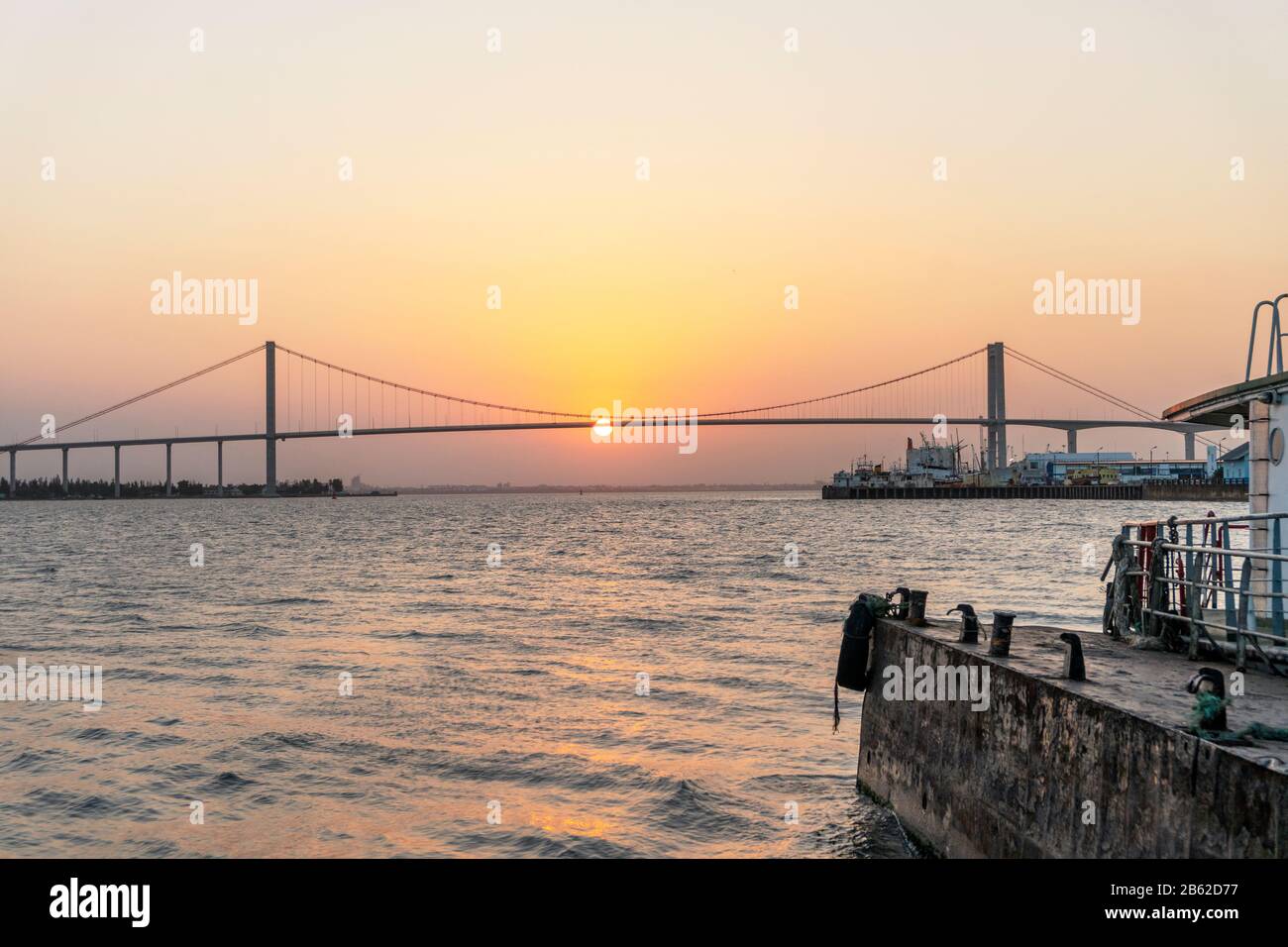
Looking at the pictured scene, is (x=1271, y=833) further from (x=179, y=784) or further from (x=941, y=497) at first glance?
(x=941, y=497)

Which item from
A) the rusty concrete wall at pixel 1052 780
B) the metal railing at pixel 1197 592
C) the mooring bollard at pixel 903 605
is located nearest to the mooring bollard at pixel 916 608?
the mooring bollard at pixel 903 605

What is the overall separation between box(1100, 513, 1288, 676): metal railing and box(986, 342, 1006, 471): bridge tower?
400 ft

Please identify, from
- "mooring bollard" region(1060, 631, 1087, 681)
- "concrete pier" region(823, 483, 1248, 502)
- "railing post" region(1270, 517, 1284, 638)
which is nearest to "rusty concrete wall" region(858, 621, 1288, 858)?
"mooring bollard" region(1060, 631, 1087, 681)

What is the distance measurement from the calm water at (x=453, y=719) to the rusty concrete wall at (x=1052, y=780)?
71cm

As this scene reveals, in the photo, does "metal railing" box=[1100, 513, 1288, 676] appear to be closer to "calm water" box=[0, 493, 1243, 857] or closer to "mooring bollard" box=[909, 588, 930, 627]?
"mooring bollard" box=[909, 588, 930, 627]

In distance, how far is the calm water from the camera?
8.12 m

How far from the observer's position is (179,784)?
928cm

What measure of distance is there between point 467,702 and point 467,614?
383 inches

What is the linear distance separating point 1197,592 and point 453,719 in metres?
7.79

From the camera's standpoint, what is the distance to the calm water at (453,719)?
26.7 ft

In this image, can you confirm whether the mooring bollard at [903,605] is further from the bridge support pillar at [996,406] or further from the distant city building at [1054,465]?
the distant city building at [1054,465]

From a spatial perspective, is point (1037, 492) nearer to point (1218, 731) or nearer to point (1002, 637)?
point (1002, 637)
